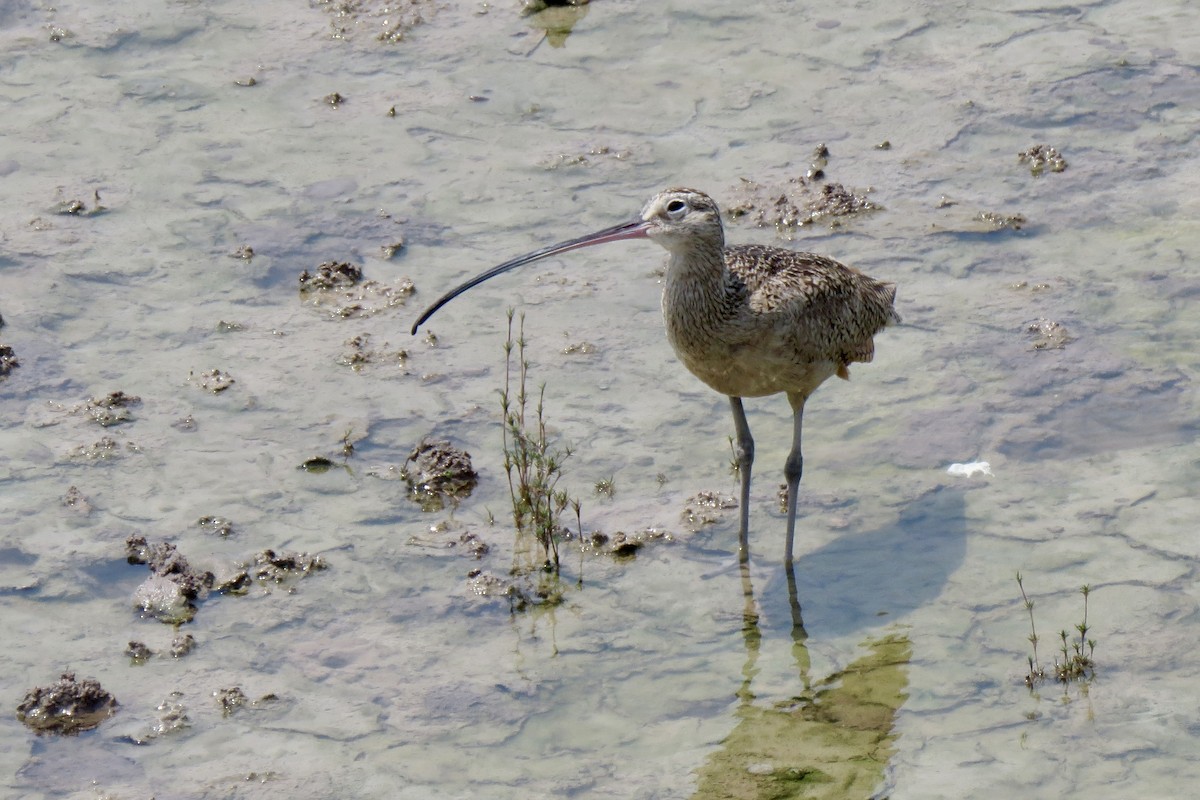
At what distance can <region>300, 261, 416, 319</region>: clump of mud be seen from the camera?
29.0ft

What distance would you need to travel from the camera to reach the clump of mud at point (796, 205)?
938 centimetres

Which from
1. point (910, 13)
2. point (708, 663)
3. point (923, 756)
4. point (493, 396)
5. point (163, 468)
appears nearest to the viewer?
point (923, 756)

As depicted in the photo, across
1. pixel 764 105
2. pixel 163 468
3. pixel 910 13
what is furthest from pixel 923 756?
pixel 910 13

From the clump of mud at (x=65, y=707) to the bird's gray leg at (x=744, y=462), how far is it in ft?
8.82

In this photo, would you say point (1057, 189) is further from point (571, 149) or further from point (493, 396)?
point (493, 396)

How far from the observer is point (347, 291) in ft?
29.4

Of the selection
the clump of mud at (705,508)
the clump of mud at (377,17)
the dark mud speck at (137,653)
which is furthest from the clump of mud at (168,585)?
the clump of mud at (377,17)

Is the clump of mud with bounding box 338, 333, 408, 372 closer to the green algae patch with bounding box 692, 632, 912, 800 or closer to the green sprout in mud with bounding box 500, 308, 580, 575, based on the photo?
the green sprout in mud with bounding box 500, 308, 580, 575

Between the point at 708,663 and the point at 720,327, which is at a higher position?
the point at 720,327

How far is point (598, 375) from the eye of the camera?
8359mm

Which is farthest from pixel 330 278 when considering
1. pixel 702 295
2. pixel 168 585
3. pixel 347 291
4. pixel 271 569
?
pixel 702 295

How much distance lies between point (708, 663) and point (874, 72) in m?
5.26

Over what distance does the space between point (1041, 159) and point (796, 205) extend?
1493 mm

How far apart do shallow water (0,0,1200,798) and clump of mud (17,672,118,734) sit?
0.23 ft
